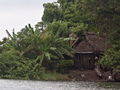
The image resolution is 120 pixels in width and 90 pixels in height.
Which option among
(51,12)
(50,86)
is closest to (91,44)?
(51,12)

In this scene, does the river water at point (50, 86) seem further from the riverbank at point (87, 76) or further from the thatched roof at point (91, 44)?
the thatched roof at point (91, 44)

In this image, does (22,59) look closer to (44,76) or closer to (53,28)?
(44,76)

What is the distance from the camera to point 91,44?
28719mm

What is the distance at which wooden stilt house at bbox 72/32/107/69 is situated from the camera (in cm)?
2869

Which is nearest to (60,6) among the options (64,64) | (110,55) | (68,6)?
(68,6)

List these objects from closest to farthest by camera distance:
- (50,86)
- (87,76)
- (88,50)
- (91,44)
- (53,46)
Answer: (50,86)
(53,46)
(87,76)
(91,44)
(88,50)

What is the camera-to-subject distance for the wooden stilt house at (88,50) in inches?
1129

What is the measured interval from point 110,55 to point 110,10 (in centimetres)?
363

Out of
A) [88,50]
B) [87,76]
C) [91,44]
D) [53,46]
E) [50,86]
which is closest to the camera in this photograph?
[50,86]

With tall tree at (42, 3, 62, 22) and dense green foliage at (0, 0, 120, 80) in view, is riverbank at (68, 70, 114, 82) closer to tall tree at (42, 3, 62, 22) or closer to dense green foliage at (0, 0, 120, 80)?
dense green foliage at (0, 0, 120, 80)

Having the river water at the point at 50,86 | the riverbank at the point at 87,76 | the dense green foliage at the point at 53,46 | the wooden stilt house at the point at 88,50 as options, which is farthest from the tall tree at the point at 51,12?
the river water at the point at 50,86

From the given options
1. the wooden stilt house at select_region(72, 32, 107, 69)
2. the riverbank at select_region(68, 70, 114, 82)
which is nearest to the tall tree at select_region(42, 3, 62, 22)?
the wooden stilt house at select_region(72, 32, 107, 69)

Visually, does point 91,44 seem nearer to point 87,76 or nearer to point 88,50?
point 88,50

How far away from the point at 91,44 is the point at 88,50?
0.84 m
